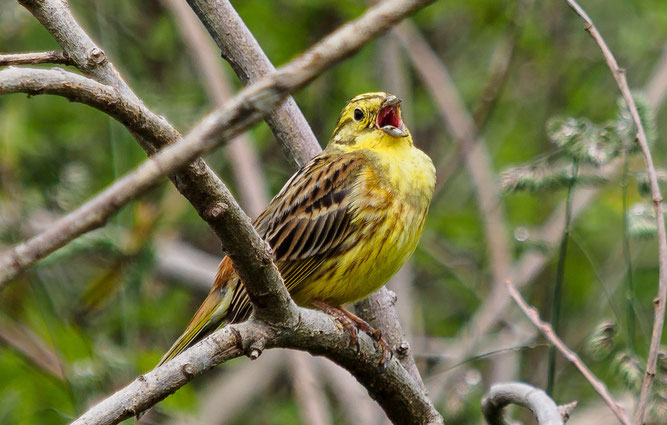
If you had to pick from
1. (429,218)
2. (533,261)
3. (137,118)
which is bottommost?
(137,118)

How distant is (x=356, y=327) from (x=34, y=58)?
5.30 feet

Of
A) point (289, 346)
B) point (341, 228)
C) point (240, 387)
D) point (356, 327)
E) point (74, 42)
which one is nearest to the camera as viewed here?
point (74, 42)

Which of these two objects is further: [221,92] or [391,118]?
[221,92]

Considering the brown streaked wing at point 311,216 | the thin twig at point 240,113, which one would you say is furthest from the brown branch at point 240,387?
the thin twig at point 240,113

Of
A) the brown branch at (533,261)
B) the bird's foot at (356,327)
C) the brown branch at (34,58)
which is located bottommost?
the bird's foot at (356,327)

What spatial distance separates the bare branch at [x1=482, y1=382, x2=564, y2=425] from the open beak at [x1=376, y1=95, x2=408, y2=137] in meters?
1.35

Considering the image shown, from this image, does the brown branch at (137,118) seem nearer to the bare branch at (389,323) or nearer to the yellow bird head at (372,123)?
the bare branch at (389,323)

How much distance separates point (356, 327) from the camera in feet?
11.2

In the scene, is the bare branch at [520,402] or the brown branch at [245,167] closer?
the bare branch at [520,402]

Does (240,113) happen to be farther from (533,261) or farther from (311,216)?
(533,261)

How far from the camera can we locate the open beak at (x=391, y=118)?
13.4ft

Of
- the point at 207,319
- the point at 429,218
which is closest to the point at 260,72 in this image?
the point at 207,319

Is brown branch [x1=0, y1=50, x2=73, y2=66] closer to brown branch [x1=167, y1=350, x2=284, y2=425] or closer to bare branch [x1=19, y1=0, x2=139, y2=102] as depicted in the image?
bare branch [x1=19, y1=0, x2=139, y2=102]

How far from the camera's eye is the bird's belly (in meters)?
3.63
